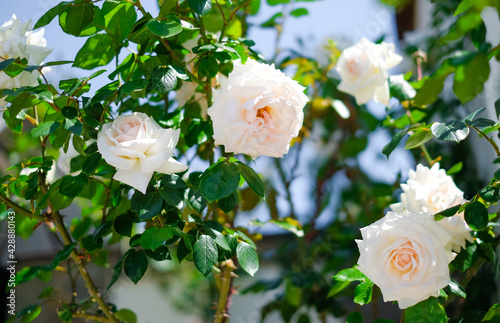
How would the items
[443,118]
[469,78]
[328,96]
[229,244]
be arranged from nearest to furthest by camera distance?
[469,78]
[229,244]
[328,96]
[443,118]

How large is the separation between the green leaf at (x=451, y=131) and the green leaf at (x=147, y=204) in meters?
0.46

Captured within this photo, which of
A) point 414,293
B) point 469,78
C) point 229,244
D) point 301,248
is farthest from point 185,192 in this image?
point 301,248

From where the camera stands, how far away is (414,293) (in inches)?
29.7

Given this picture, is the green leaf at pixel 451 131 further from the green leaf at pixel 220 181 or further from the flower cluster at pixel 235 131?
the green leaf at pixel 220 181

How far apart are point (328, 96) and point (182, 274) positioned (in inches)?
125

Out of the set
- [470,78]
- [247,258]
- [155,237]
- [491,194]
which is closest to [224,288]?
[247,258]

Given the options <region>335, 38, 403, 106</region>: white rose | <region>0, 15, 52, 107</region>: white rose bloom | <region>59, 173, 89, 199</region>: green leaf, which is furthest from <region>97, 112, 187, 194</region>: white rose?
<region>335, 38, 403, 106</region>: white rose

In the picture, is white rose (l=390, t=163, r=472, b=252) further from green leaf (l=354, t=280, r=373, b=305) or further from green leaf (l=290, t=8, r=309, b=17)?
green leaf (l=290, t=8, r=309, b=17)

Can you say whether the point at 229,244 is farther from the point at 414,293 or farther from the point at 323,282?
the point at 323,282

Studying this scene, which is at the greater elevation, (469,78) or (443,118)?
(469,78)

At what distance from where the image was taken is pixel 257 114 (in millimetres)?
768

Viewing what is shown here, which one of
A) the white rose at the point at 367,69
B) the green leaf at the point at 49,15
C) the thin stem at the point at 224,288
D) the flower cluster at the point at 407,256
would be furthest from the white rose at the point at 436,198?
the green leaf at the point at 49,15

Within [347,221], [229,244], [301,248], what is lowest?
[347,221]

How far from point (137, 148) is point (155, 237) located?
0.47 feet
